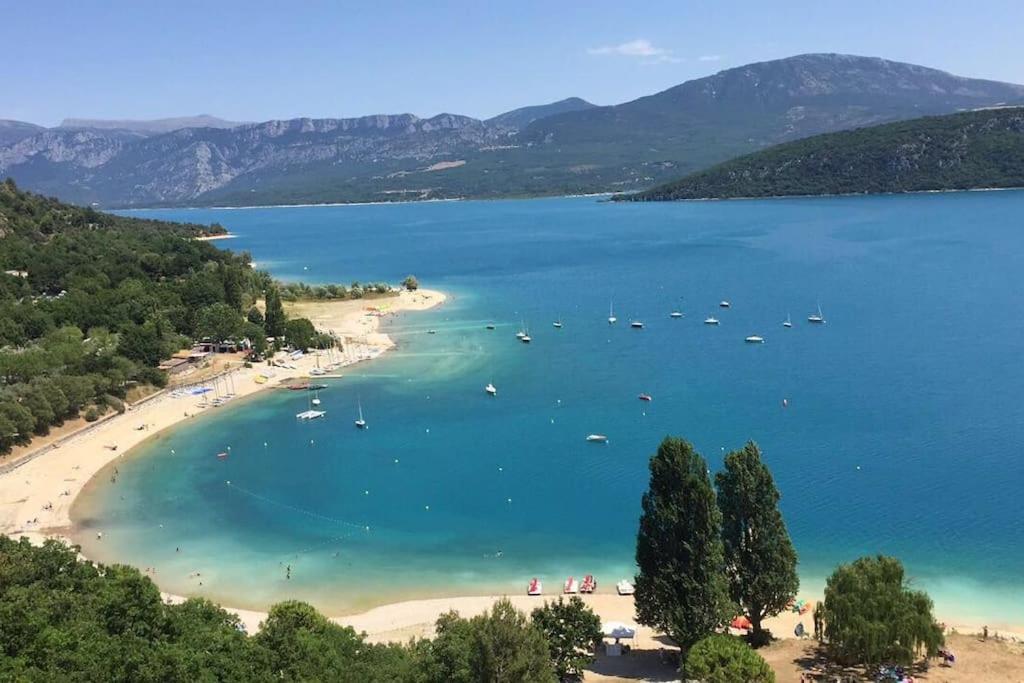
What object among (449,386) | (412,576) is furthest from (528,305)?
(412,576)

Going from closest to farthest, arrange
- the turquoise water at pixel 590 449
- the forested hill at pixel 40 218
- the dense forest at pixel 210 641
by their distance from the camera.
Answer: the dense forest at pixel 210 641 < the turquoise water at pixel 590 449 < the forested hill at pixel 40 218

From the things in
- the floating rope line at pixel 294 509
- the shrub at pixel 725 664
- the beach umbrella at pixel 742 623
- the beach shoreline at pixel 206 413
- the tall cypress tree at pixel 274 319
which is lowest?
the floating rope line at pixel 294 509

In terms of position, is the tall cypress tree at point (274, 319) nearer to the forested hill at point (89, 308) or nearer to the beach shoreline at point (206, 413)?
the forested hill at point (89, 308)

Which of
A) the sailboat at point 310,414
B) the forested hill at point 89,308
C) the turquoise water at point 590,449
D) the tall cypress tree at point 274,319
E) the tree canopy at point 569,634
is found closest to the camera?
the tree canopy at point 569,634

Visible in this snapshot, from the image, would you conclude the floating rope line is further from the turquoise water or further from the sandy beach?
the sandy beach

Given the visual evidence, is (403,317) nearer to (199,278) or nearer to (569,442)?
(199,278)

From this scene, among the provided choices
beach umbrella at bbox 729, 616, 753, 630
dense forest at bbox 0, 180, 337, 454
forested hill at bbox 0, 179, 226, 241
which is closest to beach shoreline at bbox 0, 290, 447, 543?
dense forest at bbox 0, 180, 337, 454

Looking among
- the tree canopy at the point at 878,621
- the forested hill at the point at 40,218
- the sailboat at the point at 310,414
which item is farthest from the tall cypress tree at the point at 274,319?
the tree canopy at the point at 878,621

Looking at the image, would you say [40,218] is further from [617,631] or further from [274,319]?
[617,631]
